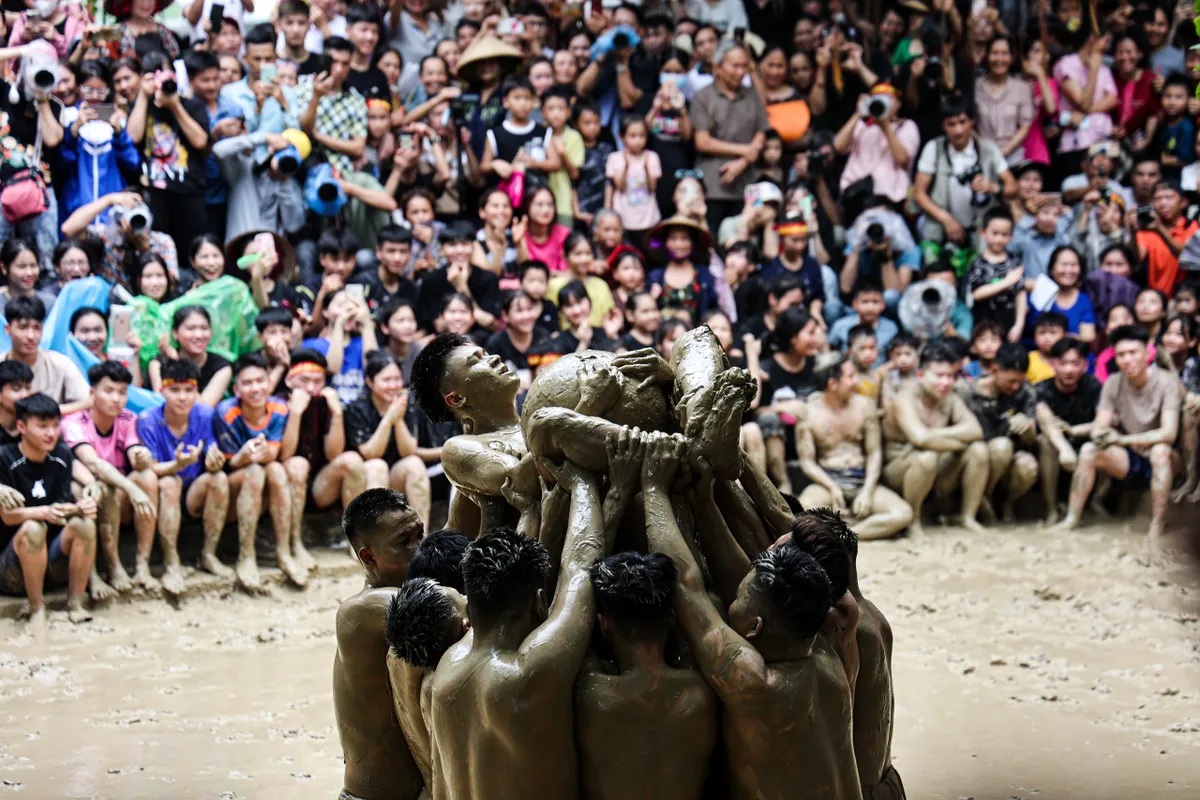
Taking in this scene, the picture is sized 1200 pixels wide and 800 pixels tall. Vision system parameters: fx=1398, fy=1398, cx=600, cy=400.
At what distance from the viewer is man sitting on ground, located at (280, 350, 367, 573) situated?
27.8 ft

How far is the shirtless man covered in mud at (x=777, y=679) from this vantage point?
123 inches

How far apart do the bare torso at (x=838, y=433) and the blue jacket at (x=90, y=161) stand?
4.90 meters

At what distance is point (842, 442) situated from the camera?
9625 millimetres

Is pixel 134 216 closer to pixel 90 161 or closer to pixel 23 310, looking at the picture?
pixel 90 161

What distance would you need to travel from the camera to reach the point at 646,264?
10.7m

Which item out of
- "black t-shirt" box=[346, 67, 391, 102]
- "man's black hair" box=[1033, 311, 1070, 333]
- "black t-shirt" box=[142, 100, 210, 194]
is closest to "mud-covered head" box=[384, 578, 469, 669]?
"black t-shirt" box=[142, 100, 210, 194]

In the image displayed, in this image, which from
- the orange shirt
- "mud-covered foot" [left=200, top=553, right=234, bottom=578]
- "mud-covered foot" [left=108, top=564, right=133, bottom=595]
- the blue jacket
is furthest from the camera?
the orange shirt

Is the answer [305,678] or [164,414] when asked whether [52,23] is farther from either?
[305,678]

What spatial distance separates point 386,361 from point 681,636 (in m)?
5.70

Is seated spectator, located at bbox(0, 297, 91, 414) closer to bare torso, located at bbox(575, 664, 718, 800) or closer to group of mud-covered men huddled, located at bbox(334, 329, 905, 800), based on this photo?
group of mud-covered men huddled, located at bbox(334, 329, 905, 800)

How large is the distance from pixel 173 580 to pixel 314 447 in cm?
120

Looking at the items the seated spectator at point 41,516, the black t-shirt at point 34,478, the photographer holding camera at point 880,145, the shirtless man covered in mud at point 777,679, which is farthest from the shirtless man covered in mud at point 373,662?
the photographer holding camera at point 880,145

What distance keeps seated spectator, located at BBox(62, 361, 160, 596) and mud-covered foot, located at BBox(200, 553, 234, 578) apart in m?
0.36

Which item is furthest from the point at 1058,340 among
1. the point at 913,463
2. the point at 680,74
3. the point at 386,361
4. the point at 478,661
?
the point at 478,661
